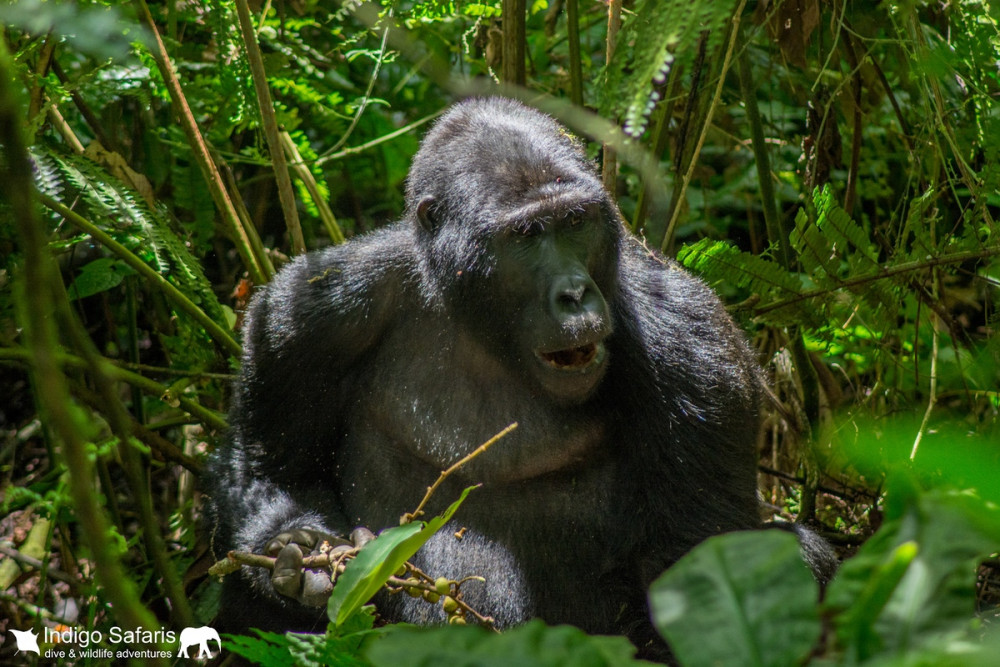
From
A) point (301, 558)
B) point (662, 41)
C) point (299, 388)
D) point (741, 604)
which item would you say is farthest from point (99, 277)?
point (741, 604)

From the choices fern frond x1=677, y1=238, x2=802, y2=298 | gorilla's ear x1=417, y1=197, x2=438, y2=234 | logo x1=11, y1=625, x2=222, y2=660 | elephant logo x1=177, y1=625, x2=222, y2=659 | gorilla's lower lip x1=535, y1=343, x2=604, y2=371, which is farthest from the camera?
fern frond x1=677, y1=238, x2=802, y2=298

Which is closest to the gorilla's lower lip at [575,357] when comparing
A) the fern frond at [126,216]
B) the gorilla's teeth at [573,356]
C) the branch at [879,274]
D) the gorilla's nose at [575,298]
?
the gorilla's teeth at [573,356]

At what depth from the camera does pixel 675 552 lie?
2.99 m

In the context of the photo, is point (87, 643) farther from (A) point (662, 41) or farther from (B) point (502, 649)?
(A) point (662, 41)

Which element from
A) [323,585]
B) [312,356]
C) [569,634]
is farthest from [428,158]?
[569,634]

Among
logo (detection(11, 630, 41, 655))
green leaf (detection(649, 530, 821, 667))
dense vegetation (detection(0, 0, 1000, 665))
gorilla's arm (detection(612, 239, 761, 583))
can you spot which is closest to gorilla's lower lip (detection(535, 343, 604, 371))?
gorilla's arm (detection(612, 239, 761, 583))

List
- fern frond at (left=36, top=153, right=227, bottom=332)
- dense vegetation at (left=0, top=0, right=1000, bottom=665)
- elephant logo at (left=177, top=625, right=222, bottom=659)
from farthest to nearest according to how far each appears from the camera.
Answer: fern frond at (left=36, top=153, right=227, bottom=332)
dense vegetation at (left=0, top=0, right=1000, bottom=665)
elephant logo at (left=177, top=625, right=222, bottom=659)

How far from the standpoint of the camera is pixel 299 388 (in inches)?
129

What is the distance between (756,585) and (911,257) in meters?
2.78

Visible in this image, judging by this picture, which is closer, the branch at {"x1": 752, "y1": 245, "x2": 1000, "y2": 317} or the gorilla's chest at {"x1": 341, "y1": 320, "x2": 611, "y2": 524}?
the gorilla's chest at {"x1": 341, "y1": 320, "x2": 611, "y2": 524}

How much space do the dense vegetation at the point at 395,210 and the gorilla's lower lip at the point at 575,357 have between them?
60cm

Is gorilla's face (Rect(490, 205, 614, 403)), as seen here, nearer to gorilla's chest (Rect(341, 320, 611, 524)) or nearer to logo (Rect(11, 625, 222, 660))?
gorilla's chest (Rect(341, 320, 611, 524))

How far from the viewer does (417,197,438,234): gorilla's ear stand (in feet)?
10.5

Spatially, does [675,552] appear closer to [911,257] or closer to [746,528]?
[746,528]
